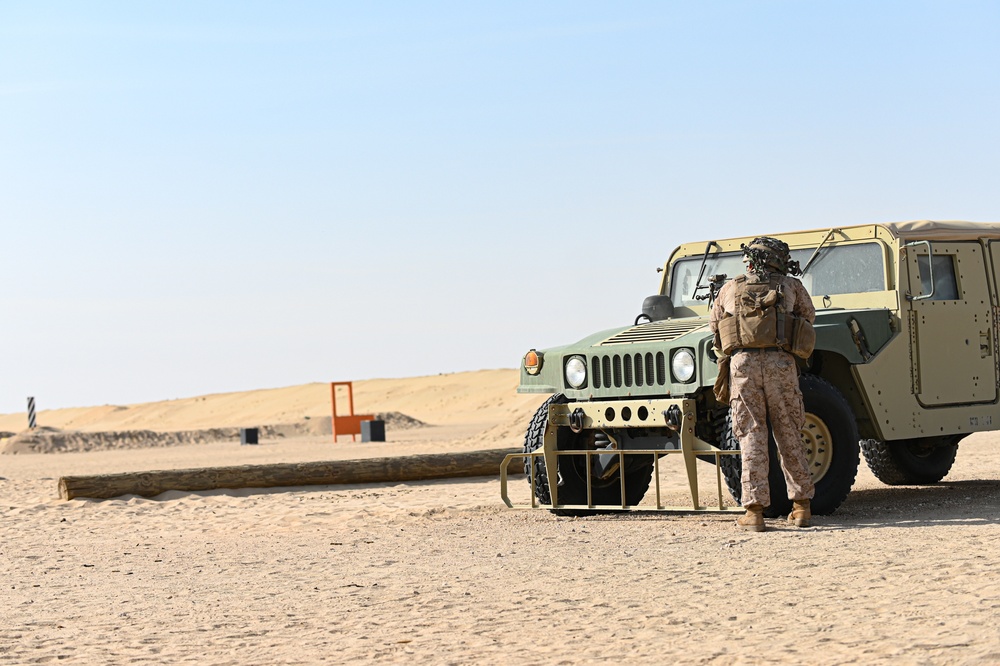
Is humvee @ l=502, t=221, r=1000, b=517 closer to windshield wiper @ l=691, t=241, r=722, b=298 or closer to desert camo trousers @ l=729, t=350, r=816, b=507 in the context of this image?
windshield wiper @ l=691, t=241, r=722, b=298

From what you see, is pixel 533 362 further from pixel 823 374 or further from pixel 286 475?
pixel 286 475

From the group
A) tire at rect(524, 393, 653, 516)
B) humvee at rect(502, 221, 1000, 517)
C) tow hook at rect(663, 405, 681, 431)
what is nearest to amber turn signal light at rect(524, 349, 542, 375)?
humvee at rect(502, 221, 1000, 517)

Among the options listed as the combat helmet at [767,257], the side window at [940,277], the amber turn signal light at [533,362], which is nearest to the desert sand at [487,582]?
the amber turn signal light at [533,362]

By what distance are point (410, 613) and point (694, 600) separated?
1.24 meters

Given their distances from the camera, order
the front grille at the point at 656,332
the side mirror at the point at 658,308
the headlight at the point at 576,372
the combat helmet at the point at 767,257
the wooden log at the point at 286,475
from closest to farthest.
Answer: the combat helmet at the point at 767,257, the front grille at the point at 656,332, the headlight at the point at 576,372, the side mirror at the point at 658,308, the wooden log at the point at 286,475

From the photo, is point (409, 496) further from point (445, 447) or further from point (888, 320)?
point (445, 447)

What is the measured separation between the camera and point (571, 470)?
1023cm

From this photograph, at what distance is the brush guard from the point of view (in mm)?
9055

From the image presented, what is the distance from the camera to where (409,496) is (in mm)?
13094

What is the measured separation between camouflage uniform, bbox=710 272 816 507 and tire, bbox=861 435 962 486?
3.29 metres

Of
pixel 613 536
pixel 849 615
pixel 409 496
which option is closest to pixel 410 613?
pixel 849 615

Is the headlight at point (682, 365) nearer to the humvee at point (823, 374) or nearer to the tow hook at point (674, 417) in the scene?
the humvee at point (823, 374)

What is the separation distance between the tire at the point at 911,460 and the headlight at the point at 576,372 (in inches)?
124

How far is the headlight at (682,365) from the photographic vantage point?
9.23 metres
